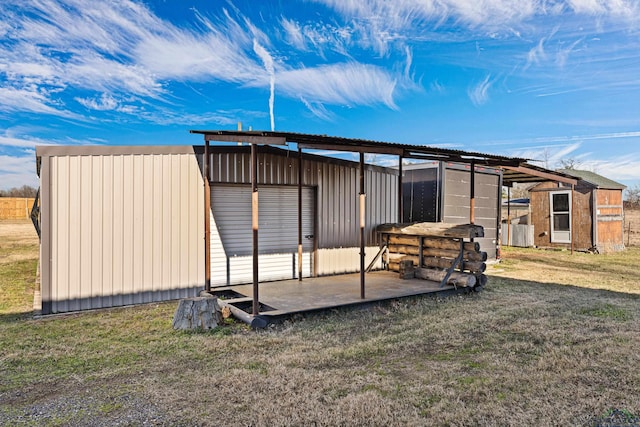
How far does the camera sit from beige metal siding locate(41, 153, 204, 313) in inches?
231

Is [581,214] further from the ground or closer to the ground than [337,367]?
further from the ground

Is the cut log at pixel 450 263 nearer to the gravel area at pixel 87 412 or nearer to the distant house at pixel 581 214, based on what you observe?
the gravel area at pixel 87 412

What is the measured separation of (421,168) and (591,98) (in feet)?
35.0

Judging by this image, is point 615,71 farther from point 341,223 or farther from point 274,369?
point 274,369

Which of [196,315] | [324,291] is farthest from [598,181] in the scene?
[196,315]

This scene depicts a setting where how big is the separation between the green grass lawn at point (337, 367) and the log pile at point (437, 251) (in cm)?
98

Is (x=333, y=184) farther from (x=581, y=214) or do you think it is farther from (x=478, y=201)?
(x=581, y=214)

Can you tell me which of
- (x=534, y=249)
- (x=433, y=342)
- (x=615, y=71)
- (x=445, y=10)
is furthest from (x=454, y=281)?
(x=615, y=71)

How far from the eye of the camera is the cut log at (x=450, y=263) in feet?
23.3

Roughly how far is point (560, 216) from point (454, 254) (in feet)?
33.2

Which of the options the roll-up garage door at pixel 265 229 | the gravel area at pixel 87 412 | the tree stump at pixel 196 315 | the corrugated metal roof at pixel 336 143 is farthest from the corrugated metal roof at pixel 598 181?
the gravel area at pixel 87 412

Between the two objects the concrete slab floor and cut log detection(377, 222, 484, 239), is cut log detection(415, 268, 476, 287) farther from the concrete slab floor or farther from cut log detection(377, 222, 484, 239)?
cut log detection(377, 222, 484, 239)

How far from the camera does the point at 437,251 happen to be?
7.71 m

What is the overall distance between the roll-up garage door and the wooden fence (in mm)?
31470
